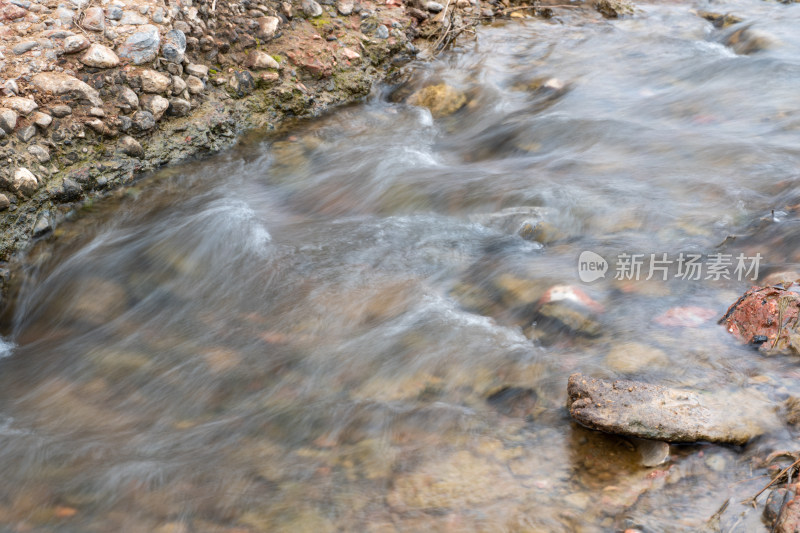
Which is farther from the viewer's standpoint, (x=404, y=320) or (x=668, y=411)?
(x=404, y=320)

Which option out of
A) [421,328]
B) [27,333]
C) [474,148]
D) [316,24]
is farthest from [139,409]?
[316,24]

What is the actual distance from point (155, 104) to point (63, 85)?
655 mm

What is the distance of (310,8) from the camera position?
652cm

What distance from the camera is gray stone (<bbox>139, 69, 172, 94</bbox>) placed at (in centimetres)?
527

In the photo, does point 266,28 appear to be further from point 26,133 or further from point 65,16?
point 26,133

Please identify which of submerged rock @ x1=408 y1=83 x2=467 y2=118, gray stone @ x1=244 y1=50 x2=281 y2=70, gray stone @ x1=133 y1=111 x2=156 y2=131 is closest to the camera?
gray stone @ x1=133 y1=111 x2=156 y2=131

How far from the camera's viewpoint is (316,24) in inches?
257

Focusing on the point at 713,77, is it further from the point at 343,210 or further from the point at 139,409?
the point at 139,409

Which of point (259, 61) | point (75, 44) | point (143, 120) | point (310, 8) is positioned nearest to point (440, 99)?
point (310, 8)

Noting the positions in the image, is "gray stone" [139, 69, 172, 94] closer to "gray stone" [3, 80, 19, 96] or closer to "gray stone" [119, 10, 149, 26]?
"gray stone" [119, 10, 149, 26]

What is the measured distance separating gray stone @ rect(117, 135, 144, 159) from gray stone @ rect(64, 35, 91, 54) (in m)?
→ 0.74

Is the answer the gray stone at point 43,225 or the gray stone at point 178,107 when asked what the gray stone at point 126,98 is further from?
the gray stone at point 43,225

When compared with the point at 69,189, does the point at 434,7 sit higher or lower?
higher

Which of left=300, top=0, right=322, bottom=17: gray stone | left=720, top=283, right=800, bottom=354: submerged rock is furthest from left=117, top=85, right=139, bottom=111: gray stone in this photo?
left=720, top=283, right=800, bottom=354: submerged rock
